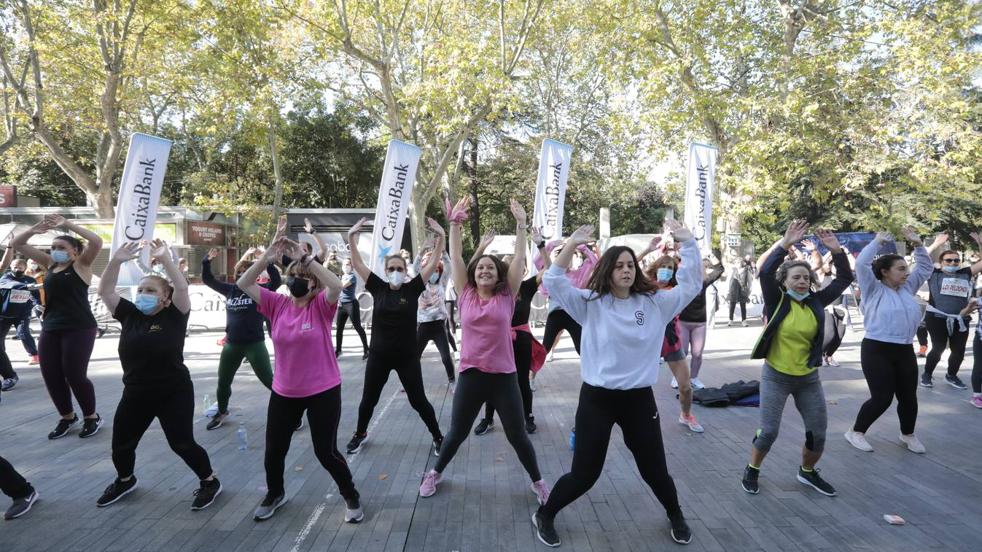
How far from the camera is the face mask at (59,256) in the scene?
5148 mm

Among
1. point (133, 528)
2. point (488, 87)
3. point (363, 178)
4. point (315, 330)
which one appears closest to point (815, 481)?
point (315, 330)

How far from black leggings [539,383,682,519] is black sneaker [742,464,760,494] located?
1.22 m

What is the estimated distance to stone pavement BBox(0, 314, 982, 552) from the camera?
3.45 m

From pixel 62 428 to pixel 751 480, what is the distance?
6.22 metres

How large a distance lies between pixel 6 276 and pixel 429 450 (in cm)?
650

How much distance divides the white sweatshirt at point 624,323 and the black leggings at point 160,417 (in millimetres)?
2601

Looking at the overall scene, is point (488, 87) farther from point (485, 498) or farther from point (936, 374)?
point (485, 498)

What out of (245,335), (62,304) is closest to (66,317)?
(62,304)

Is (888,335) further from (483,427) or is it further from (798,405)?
(483,427)

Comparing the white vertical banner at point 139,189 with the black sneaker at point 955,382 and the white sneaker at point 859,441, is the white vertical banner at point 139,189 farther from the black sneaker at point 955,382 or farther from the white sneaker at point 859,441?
the black sneaker at point 955,382

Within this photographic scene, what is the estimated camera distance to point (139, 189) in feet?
29.8

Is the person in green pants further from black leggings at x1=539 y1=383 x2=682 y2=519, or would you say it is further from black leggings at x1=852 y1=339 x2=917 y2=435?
black leggings at x1=852 y1=339 x2=917 y2=435

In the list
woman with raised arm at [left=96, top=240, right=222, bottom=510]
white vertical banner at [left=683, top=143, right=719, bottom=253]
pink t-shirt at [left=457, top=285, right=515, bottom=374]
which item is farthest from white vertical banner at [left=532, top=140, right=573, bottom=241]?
woman with raised arm at [left=96, top=240, right=222, bottom=510]

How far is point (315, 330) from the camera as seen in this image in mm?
3693
